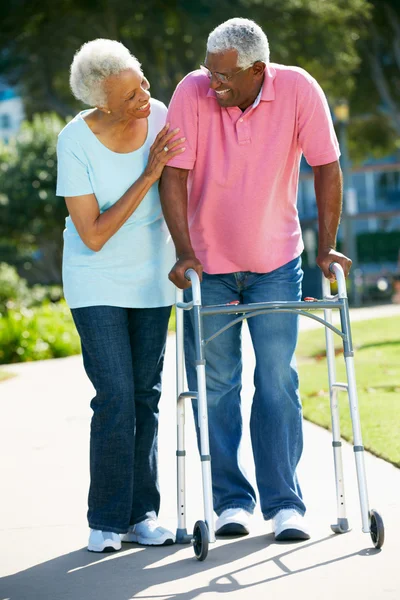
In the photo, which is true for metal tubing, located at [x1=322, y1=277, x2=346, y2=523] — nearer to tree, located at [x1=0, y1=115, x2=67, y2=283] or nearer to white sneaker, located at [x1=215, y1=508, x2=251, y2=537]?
white sneaker, located at [x1=215, y1=508, x2=251, y2=537]

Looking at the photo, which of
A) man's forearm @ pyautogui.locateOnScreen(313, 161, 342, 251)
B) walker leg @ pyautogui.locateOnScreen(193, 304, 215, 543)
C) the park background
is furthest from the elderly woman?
the park background

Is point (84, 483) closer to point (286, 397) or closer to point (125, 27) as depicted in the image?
point (286, 397)

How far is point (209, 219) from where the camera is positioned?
14.4ft

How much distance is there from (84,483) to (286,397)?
1.67 m

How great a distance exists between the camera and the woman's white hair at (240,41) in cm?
411

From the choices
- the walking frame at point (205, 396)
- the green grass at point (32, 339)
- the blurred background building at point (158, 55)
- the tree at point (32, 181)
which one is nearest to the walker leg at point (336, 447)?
the walking frame at point (205, 396)

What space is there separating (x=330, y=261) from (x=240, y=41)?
0.90 metres

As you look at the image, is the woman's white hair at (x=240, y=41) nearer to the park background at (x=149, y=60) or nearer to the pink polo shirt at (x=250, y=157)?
the pink polo shirt at (x=250, y=157)

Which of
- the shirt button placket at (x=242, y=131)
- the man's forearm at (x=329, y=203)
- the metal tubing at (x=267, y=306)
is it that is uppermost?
the shirt button placket at (x=242, y=131)

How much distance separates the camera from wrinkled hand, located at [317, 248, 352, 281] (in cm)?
427

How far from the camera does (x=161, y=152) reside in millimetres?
4199

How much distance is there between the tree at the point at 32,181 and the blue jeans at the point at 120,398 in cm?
2238

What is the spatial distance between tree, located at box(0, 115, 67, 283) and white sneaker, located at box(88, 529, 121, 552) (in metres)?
22.6

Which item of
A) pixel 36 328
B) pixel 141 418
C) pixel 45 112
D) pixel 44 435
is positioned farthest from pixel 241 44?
pixel 45 112
